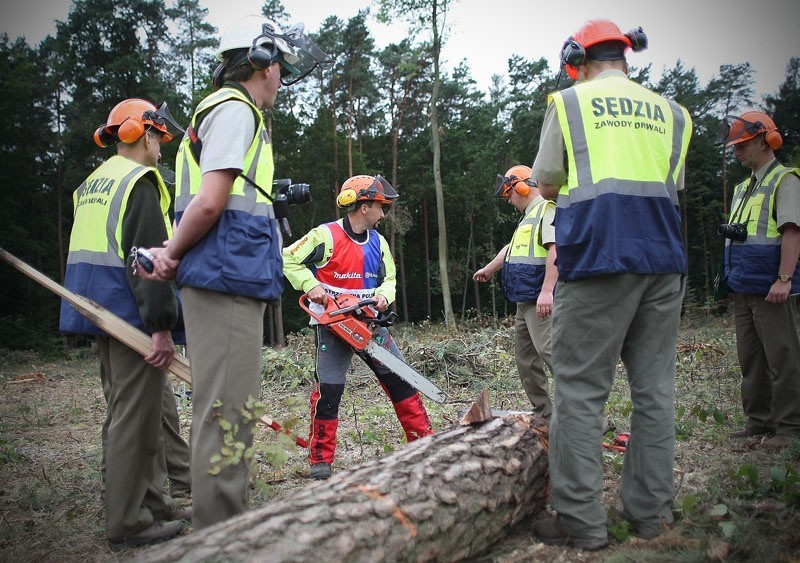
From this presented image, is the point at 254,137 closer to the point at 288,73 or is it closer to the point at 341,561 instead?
the point at 288,73

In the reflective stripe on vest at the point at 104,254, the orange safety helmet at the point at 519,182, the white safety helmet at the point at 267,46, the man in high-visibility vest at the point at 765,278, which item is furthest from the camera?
the orange safety helmet at the point at 519,182

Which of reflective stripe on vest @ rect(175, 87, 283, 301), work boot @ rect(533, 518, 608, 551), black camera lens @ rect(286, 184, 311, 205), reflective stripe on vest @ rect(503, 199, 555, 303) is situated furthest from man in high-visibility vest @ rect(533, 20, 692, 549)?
reflective stripe on vest @ rect(503, 199, 555, 303)

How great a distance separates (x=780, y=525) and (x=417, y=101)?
31.4m

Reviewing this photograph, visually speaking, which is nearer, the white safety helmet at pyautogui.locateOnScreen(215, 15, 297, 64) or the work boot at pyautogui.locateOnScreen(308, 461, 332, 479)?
the white safety helmet at pyautogui.locateOnScreen(215, 15, 297, 64)

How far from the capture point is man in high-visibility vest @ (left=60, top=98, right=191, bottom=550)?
2.91 m

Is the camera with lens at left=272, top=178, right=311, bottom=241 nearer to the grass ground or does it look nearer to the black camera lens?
the black camera lens

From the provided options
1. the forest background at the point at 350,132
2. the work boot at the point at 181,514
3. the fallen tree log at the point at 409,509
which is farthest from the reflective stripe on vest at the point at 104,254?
the forest background at the point at 350,132

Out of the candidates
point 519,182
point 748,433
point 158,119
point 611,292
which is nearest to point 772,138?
point 519,182

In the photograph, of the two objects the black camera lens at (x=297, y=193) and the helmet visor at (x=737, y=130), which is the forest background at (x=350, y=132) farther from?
the black camera lens at (x=297, y=193)

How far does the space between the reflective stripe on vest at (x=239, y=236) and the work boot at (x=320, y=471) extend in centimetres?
212

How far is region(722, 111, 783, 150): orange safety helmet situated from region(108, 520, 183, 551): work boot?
5.26 metres

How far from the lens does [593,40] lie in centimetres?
280

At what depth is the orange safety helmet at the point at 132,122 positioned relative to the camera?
3312 mm

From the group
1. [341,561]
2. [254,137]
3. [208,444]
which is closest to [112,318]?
[208,444]
